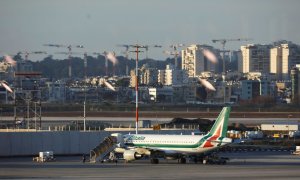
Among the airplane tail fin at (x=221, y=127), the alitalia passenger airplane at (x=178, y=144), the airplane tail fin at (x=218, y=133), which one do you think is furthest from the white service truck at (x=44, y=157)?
the airplane tail fin at (x=221, y=127)

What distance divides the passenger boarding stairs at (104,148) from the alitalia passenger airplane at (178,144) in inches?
49.1

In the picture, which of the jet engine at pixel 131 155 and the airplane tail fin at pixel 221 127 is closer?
the airplane tail fin at pixel 221 127

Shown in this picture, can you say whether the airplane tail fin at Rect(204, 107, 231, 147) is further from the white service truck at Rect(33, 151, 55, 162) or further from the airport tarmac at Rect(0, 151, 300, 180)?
the white service truck at Rect(33, 151, 55, 162)

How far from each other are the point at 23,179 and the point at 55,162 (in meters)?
20.2

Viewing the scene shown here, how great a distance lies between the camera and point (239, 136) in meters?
121

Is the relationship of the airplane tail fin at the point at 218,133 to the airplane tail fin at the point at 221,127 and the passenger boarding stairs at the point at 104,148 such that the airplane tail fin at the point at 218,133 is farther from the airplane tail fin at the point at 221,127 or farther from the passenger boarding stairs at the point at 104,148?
the passenger boarding stairs at the point at 104,148

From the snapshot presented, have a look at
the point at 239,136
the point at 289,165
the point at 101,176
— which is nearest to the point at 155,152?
the point at 289,165

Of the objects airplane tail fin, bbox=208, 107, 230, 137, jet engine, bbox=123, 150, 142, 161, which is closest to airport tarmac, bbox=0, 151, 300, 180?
jet engine, bbox=123, 150, 142, 161

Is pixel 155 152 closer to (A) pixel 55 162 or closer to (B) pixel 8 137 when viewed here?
(A) pixel 55 162

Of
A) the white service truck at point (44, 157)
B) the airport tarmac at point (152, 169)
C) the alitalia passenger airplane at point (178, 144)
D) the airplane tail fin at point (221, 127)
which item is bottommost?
the airport tarmac at point (152, 169)

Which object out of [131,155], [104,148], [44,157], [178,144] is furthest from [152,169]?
[44,157]

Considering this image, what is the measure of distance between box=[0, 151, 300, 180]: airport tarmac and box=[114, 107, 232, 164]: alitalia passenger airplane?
1.06 metres

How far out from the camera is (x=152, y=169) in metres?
77.6

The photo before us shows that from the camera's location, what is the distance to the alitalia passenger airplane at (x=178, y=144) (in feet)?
281
